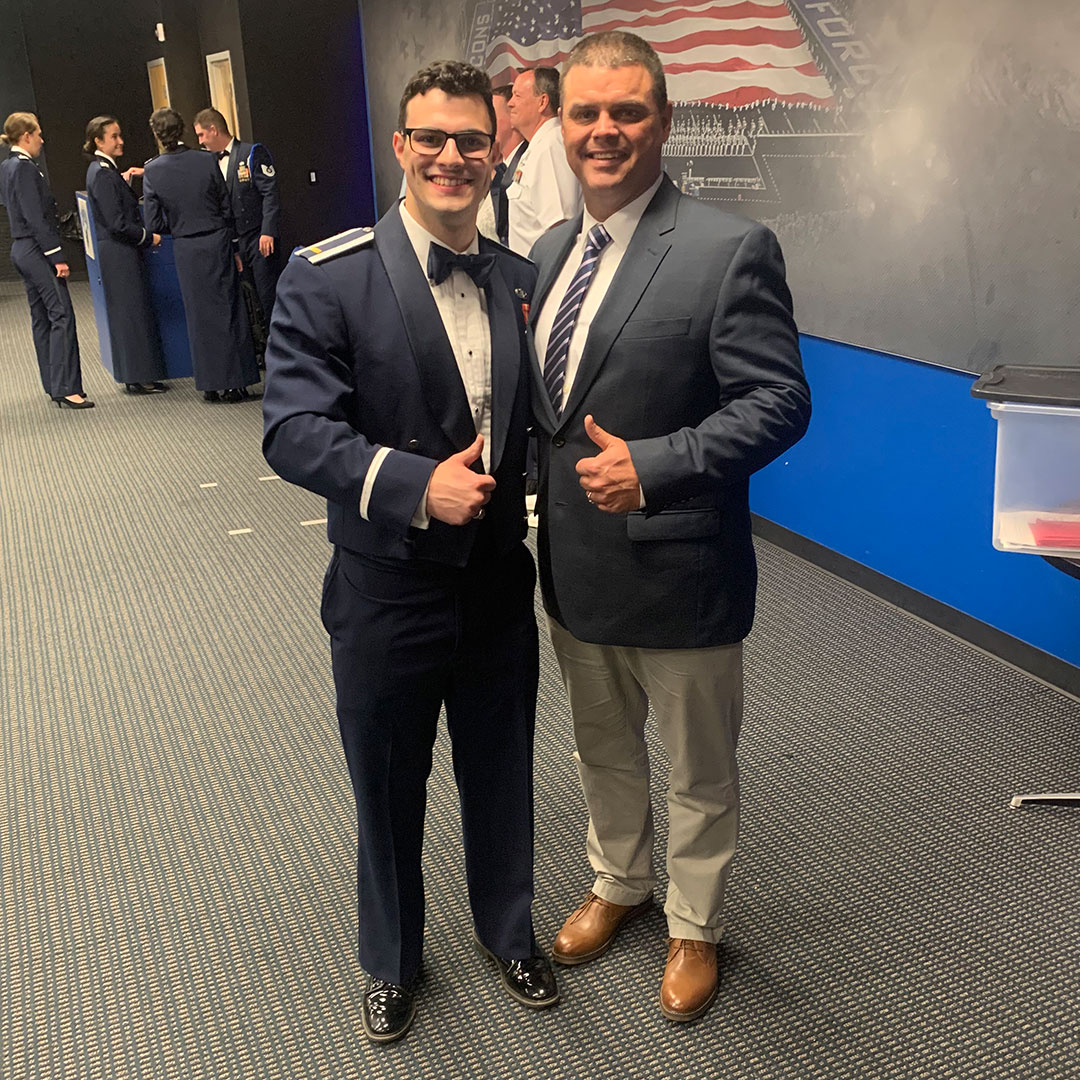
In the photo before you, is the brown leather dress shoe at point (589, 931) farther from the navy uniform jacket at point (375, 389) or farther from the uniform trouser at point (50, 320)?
the uniform trouser at point (50, 320)

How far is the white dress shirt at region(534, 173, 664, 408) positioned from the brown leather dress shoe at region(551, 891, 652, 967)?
1.03 m

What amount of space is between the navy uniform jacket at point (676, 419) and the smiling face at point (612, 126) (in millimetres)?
81

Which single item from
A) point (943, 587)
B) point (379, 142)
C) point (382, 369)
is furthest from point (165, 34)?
point (382, 369)

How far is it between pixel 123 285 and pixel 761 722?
217 inches

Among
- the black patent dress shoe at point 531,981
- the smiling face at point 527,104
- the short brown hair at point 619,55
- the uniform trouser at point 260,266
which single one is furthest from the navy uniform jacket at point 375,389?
the uniform trouser at point 260,266

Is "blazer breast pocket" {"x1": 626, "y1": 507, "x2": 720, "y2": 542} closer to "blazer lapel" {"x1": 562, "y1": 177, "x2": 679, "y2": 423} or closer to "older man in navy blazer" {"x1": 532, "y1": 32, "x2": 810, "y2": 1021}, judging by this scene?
"older man in navy blazer" {"x1": 532, "y1": 32, "x2": 810, "y2": 1021}

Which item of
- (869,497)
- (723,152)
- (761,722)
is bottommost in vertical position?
(761,722)

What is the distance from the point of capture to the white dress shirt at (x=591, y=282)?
5.91ft

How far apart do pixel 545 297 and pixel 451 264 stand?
0.26m

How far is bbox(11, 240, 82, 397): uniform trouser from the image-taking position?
21.4ft

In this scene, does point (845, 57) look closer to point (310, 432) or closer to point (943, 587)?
point (943, 587)

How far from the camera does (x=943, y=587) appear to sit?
357 cm

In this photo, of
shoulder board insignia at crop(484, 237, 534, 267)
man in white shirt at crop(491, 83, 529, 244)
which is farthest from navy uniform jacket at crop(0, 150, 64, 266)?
shoulder board insignia at crop(484, 237, 534, 267)

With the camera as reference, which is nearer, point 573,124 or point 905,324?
point 573,124
